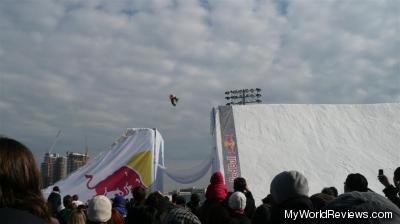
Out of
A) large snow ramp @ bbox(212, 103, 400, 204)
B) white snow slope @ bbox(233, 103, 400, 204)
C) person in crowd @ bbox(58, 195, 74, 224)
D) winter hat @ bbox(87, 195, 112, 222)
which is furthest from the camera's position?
white snow slope @ bbox(233, 103, 400, 204)

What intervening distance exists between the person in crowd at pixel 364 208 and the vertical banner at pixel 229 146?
11363mm

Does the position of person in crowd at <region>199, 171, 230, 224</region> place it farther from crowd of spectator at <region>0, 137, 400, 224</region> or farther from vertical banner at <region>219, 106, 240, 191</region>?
vertical banner at <region>219, 106, 240, 191</region>

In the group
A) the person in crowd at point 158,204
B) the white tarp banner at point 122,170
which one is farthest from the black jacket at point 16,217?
the white tarp banner at point 122,170

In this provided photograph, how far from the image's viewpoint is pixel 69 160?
4931cm

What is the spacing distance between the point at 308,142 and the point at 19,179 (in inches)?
520

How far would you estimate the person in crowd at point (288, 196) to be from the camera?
1946 millimetres

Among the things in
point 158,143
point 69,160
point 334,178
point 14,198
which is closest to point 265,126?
point 334,178

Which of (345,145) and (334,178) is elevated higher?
(345,145)

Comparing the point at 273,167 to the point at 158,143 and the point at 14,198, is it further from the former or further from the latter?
the point at 14,198

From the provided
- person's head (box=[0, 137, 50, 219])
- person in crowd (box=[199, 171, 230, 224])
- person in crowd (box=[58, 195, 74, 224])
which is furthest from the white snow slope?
person's head (box=[0, 137, 50, 219])

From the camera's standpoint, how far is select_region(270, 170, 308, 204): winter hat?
198 centimetres

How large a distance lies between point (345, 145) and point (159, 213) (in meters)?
11.2

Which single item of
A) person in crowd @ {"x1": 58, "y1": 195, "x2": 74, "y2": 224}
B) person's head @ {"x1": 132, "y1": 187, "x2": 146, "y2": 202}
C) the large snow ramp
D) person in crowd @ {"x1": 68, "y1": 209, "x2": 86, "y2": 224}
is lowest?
person in crowd @ {"x1": 58, "y1": 195, "x2": 74, "y2": 224}

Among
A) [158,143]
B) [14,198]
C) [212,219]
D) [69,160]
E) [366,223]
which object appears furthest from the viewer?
[69,160]
